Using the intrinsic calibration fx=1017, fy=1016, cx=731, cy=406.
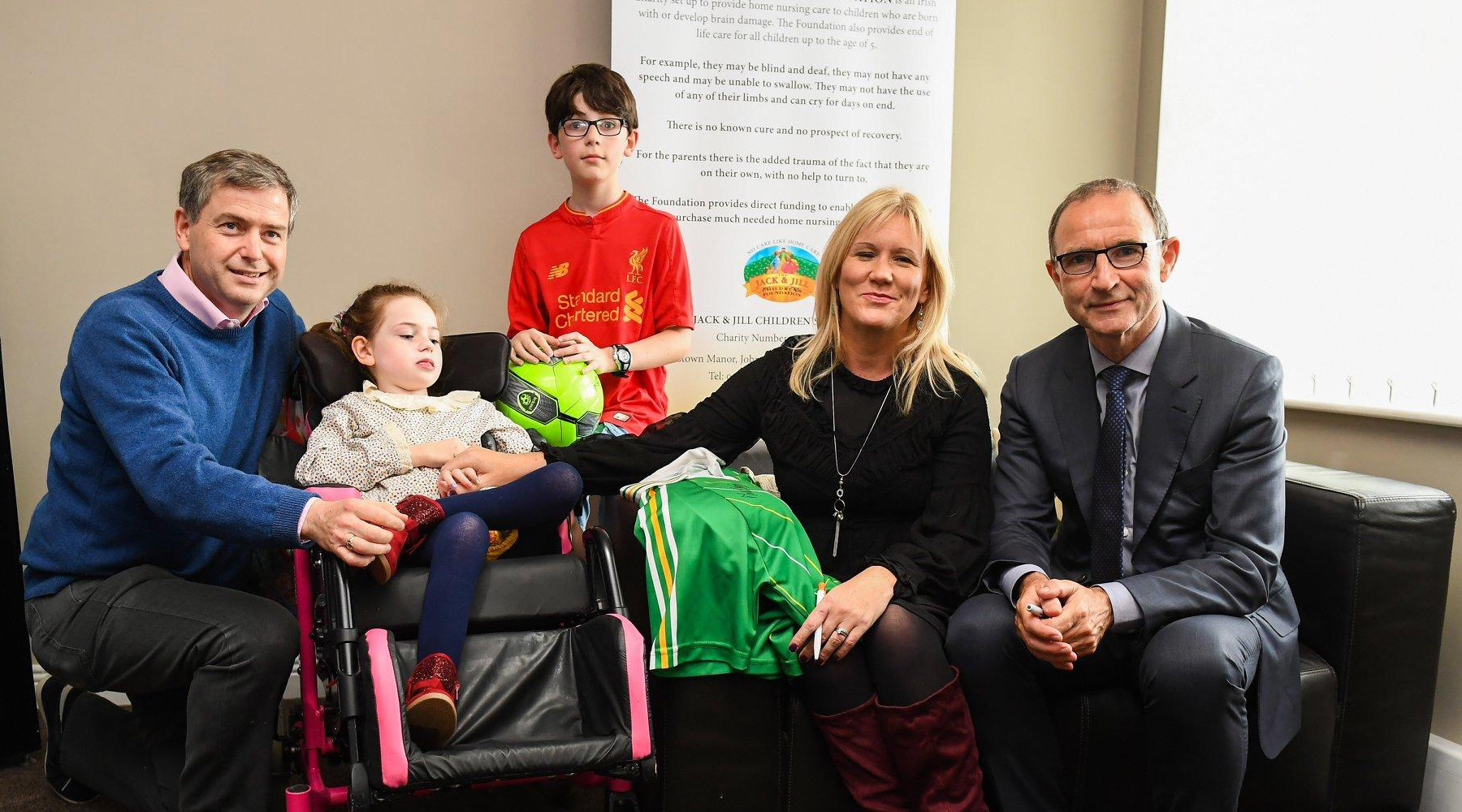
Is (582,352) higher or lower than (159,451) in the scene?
higher

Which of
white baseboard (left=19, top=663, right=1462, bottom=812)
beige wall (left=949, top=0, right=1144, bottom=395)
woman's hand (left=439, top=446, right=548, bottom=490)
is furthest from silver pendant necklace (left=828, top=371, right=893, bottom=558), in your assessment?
beige wall (left=949, top=0, right=1144, bottom=395)

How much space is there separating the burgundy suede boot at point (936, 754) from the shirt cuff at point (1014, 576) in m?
0.24

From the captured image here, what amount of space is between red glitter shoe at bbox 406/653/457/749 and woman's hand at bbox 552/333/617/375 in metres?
1.01

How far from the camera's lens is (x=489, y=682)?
6.22 feet

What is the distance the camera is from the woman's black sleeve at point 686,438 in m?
2.25

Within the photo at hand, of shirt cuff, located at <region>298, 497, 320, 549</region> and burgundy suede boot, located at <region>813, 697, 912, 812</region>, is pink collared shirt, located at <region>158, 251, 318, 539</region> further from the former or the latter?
burgundy suede boot, located at <region>813, 697, 912, 812</region>

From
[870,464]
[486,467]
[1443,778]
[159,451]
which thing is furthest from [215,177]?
[1443,778]

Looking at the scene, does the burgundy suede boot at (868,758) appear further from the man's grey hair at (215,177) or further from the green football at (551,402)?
the man's grey hair at (215,177)

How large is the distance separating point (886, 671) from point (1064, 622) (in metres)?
0.33

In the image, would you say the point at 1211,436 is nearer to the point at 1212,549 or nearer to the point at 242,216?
the point at 1212,549

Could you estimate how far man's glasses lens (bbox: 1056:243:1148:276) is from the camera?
2.02 meters

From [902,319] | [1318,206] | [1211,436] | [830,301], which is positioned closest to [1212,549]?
[1211,436]

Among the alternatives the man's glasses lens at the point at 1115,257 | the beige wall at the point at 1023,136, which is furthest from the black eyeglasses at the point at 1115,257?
the beige wall at the point at 1023,136

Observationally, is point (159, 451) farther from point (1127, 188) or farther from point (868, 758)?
point (1127, 188)
